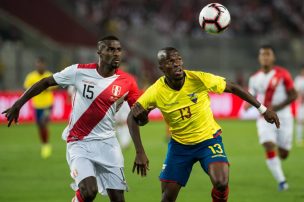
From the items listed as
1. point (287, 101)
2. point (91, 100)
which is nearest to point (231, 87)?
point (91, 100)

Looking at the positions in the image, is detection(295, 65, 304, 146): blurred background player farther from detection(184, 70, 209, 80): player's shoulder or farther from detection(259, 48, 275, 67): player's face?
detection(184, 70, 209, 80): player's shoulder

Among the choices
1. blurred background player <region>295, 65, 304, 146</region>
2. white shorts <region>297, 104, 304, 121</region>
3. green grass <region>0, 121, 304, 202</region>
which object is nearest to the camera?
green grass <region>0, 121, 304, 202</region>

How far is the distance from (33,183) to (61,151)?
6149 mm

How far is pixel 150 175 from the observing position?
14547 mm

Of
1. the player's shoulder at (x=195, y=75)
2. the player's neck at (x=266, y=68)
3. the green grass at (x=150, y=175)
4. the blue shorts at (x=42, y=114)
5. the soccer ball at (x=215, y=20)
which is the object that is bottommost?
the green grass at (x=150, y=175)

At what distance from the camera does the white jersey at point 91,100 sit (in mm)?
8594

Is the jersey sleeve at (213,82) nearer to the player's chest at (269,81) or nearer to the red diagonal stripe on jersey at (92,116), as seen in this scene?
the red diagonal stripe on jersey at (92,116)

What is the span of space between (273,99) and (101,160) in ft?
17.4

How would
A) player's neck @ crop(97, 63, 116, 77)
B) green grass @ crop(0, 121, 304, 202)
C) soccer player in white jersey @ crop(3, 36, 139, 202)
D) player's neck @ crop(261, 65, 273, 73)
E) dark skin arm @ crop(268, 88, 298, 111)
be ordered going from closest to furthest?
soccer player in white jersey @ crop(3, 36, 139, 202) → player's neck @ crop(97, 63, 116, 77) → green grass @ crop(0, 121, 304, 202) → dark skin arm @ crop(268, 88, 298, 111) → player's neck @ crop(261, 65, 273, 73)

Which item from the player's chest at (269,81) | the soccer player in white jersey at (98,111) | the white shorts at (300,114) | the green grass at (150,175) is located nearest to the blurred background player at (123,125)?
the green grass at (150,175)

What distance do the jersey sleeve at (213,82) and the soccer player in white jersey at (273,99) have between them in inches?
160

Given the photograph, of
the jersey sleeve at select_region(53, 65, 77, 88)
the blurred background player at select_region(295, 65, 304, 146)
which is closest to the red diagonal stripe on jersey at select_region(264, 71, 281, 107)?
the jersey sleeve at select_region(53, 65, 77, 88)

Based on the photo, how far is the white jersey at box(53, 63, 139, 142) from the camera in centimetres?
859

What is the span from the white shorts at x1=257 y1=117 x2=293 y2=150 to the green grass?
2.70 ft
